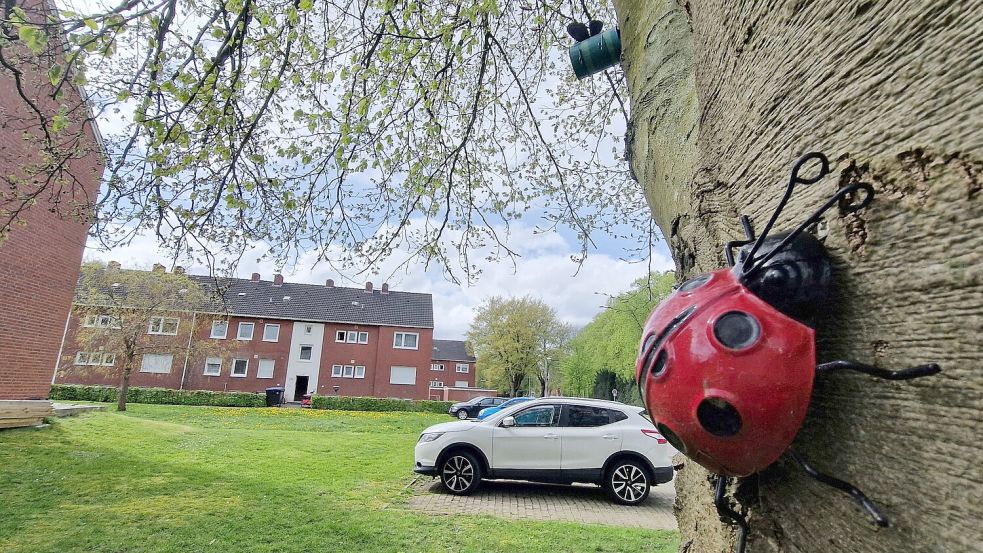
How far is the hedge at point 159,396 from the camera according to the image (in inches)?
976

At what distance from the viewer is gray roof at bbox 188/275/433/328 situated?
34906mm

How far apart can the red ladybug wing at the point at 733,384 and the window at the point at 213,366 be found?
37.0m

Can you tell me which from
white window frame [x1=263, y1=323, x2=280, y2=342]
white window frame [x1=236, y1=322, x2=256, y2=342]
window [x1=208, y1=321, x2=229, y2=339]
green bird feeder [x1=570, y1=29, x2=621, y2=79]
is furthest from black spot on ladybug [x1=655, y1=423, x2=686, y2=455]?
white window frame [x1=236, y1=322, x2=256, y2=342]

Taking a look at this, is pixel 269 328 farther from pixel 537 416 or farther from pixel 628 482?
pixel 628 482

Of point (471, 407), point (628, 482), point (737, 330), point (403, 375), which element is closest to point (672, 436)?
point (737, 330)

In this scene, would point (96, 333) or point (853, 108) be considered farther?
point (96, 333)

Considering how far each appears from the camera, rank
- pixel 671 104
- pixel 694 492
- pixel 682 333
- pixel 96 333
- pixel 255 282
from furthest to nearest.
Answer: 1. pixel 255 282
2. pixel 96 333
3. pixel 671 104
4. pixel 694 492
5. pixel 682 333

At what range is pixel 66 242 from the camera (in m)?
12.1

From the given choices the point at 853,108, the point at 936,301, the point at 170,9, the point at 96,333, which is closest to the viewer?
the point at 936,301

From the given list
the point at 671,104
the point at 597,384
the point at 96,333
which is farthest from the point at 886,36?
the point at 597,384

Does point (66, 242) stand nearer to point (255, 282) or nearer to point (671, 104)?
point (671, 104)

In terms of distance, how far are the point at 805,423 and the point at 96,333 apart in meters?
27.8

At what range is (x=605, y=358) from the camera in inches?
1364

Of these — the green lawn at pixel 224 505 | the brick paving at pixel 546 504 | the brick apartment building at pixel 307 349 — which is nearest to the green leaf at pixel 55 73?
the green lawn at pixel 224 505
